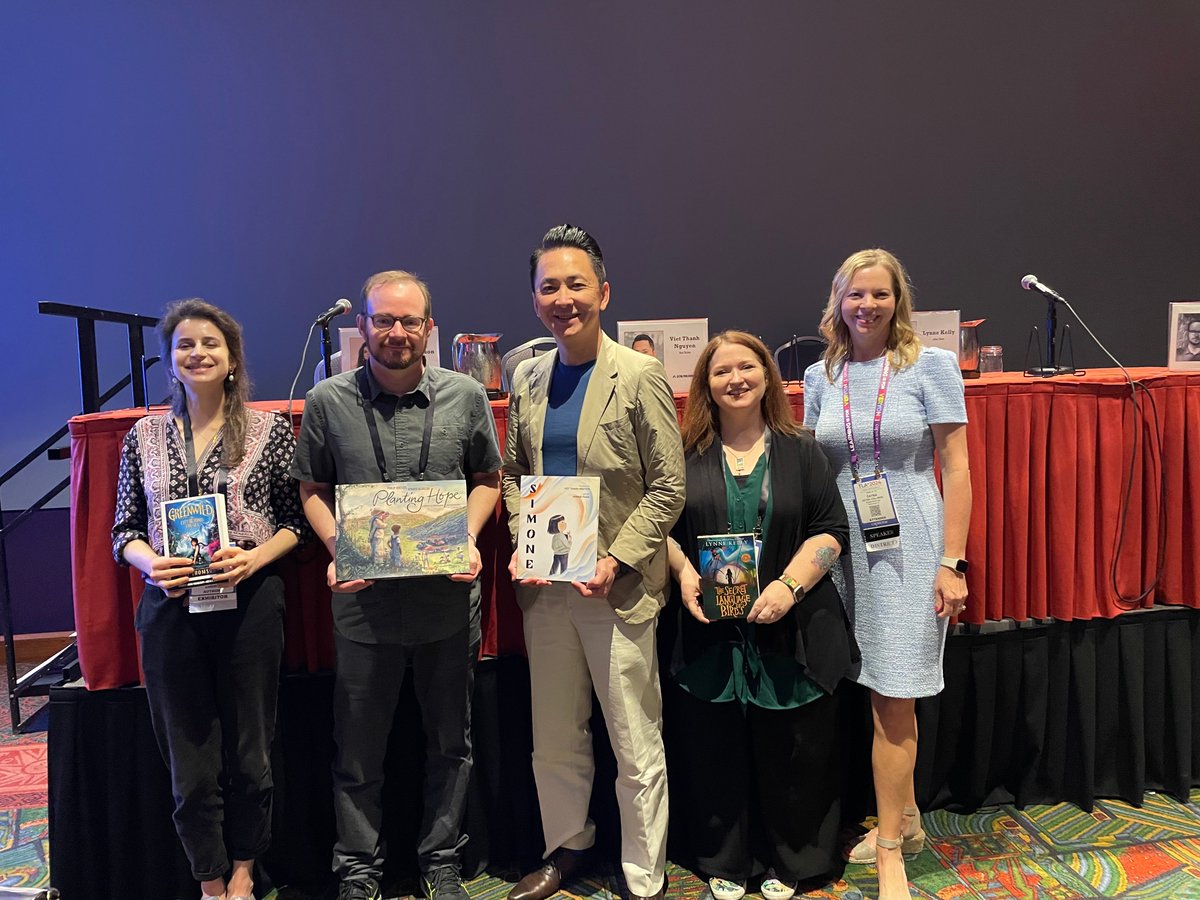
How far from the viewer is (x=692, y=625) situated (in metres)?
2.07

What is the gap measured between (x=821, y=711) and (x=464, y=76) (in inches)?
138

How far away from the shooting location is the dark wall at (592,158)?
3795 millimetres

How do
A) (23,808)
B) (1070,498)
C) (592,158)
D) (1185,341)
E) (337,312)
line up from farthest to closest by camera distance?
(592,158) < (23,808) < (1185,341) < (1070,498) < (337,312)

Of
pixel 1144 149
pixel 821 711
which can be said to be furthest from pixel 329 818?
pixel 1144 149

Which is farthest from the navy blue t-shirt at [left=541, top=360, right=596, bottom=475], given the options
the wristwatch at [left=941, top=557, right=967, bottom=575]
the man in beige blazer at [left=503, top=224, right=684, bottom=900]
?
the wristwatch at [left=941, top=557, right=967, bottom=575]

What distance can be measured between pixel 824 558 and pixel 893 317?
70cm

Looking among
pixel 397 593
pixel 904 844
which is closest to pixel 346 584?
pixel 397 593

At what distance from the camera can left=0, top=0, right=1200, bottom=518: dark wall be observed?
12.5ft

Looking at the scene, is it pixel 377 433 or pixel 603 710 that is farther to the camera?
pixel 603 710

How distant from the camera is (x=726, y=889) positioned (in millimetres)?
2117

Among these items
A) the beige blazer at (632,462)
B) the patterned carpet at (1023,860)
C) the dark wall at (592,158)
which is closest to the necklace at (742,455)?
the beige blazer at (632,462)

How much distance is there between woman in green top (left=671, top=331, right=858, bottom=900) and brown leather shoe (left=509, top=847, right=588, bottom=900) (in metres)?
0.37

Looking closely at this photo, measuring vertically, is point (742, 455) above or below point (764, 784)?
above

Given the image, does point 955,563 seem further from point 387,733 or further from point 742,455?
point 387,733
